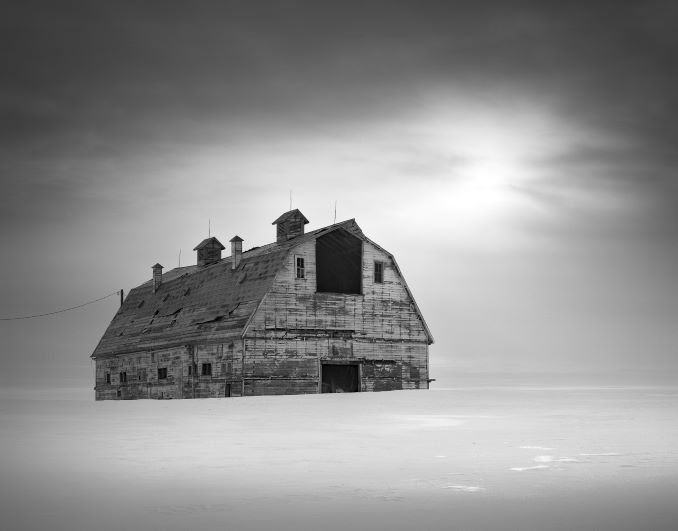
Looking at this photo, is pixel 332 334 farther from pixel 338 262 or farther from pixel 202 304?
pixel 202 304

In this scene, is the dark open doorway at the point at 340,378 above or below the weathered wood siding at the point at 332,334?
below

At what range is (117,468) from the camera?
631 inches

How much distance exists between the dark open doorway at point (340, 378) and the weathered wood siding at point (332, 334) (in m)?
0.43

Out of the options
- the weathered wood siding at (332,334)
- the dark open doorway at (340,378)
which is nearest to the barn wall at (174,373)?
the weathered wood siding at (332,334)

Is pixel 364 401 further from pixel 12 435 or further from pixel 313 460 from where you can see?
pixel 313 460

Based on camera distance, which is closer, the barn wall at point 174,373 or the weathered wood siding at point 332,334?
the weathered wood siding at point 332,334

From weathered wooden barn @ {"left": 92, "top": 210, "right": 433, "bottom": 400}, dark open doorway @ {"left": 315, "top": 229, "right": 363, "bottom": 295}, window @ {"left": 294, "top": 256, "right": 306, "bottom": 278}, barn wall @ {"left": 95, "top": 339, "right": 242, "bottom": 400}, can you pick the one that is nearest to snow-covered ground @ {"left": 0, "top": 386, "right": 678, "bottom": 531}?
weathered wooden barn @ {"left": 92, "top": 210, "right": 433, "bottom": 400}

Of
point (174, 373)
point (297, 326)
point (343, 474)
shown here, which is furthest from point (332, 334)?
point (343, 474)

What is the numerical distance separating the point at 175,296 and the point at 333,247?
51.1 feet

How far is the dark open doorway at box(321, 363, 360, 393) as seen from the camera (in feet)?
167

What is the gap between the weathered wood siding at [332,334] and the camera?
49250 millimetres

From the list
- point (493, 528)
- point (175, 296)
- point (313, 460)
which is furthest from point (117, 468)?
point (175, 296)

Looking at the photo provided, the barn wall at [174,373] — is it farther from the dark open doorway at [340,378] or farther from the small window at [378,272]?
the small window at [378,272]

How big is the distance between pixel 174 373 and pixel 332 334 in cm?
1101
